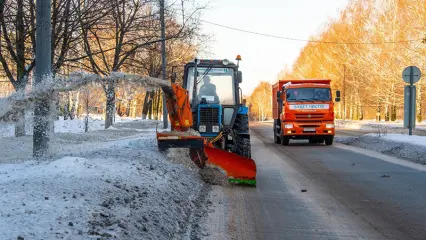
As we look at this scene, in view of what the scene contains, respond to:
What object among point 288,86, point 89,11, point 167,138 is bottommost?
point 167,138

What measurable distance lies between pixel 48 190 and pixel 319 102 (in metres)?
15.0

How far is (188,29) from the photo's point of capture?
73.9 feet

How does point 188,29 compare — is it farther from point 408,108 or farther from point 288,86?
point 408,108

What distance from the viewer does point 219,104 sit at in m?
11.3

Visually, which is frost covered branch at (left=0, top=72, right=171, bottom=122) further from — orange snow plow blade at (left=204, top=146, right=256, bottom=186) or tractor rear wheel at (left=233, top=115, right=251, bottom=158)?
tractor rear wheel at (left=233, top=115, right=251, bottom=158)

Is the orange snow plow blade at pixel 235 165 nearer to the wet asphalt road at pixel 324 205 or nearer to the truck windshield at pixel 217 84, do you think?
the wet asphalt road at pixel 324 205

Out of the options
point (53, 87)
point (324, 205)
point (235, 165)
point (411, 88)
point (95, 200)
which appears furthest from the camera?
point (411, 88)

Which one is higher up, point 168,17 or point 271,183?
point 168,17

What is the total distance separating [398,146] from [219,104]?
7456mm

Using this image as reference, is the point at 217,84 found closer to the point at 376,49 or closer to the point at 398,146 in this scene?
the point at 398,146

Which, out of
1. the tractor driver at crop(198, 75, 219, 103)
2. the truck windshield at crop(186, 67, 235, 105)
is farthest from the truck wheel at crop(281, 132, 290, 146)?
the tractor driver at crop(198, 75, 219, 103)

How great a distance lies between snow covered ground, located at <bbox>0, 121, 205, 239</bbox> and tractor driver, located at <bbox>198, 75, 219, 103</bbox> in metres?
3.09

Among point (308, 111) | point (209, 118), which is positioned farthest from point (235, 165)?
point (308, 111)

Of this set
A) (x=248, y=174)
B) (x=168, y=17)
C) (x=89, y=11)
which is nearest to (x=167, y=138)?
(x=248, y=174)
